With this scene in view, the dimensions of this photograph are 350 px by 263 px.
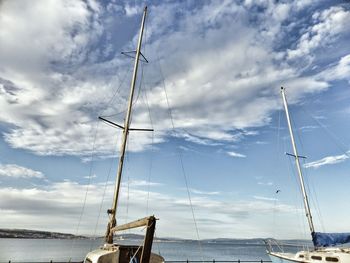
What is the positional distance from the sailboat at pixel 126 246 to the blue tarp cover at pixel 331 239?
1733 centimetres

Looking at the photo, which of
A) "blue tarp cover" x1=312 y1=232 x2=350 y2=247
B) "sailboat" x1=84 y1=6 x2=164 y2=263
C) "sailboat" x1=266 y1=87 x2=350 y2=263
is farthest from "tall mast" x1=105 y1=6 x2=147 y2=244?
"blue tarp cover" x1=312 y1=232 x2=350 y2=247

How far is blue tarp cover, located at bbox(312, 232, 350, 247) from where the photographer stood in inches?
920

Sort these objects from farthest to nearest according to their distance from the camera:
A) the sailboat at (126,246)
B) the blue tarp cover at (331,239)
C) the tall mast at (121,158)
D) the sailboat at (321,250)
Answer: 1. the blue tarp cover at (331,239)
2. the sailboat at (321,250)
3. the tall mast at (121,158)
4. the sailboat at (126,246)

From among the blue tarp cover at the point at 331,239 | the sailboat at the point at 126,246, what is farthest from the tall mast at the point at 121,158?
the blue tarp cover at the point at 331,239

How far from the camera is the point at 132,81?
68.6 ft

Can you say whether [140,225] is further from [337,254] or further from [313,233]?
[313,233]

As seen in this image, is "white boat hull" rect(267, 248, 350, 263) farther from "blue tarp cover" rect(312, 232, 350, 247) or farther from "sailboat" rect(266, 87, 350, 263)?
"blue tarp cover" rect(312, 232, 350, 247)

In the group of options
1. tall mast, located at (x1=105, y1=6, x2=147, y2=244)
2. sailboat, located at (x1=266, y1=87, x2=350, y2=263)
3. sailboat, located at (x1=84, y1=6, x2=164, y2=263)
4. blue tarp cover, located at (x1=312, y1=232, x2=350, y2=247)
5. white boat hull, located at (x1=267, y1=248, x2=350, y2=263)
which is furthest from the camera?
blue tarp cover, located at (x1=312, y1=232, x2=350, y2=247)

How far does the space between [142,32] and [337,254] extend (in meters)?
22.6

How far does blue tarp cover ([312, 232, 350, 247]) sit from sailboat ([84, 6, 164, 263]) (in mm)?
17335

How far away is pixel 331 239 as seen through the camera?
2356 centimetres

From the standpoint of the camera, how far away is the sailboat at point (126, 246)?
7.75m

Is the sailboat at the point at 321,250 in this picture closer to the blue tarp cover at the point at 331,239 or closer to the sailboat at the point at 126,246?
the blue tarp cover at the point at 331,239

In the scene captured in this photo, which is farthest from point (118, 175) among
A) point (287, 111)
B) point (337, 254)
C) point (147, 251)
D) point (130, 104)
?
point (287, 111)
